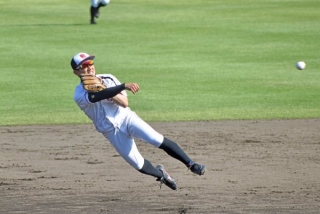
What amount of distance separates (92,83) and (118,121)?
24.2 inches

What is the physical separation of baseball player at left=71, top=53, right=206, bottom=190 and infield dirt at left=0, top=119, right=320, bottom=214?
0.51 metres

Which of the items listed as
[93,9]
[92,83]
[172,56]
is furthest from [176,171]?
[93,9]

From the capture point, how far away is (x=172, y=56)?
21109mm

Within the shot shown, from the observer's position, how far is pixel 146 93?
17172 millimetres

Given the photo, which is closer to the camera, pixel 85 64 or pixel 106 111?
pixel 85 64

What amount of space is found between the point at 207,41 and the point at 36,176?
41.8 ft

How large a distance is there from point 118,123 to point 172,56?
38.7ft

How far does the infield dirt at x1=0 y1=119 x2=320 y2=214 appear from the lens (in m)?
9.41

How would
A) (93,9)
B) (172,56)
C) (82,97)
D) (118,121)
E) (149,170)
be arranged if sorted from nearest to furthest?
(82,97) → (118,121) → (149,170) → (172,56) → (93,9)

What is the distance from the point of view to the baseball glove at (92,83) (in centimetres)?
902

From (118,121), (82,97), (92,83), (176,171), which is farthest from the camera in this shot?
(176,171)

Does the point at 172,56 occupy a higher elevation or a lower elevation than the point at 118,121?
lower

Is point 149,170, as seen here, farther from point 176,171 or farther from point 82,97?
point 176,171

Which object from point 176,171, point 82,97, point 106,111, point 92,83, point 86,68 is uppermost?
point 86,68
